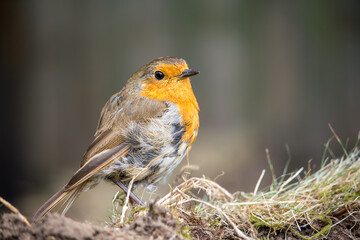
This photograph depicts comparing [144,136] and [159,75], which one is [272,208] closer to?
[144,136]

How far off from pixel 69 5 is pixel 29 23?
58 cm

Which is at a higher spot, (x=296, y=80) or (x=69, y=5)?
(x=69, y=5)

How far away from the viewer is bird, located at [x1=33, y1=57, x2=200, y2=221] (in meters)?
2.62

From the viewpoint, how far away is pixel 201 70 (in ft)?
19.2

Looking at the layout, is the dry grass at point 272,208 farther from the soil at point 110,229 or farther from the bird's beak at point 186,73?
the bird's beak at point 186,73

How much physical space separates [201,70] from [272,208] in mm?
3744

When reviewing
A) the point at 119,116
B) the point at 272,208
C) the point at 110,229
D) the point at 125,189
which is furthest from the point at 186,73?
the point at 110,229

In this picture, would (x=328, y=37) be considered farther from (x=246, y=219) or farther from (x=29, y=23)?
(x=246, y=219)

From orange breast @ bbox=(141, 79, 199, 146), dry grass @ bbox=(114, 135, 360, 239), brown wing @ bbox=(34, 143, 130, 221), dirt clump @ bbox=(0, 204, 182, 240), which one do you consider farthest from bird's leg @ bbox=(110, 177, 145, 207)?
dirt clump @ bbox=(0, 204, 182, 240)

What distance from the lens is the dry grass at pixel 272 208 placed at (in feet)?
6.94

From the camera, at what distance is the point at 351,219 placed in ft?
7.09

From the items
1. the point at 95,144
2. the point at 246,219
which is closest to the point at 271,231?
the point at 246,219

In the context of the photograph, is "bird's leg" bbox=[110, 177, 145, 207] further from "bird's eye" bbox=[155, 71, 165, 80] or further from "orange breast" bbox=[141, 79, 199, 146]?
"bird's eye" bbox=[155, 71, 165, 80]

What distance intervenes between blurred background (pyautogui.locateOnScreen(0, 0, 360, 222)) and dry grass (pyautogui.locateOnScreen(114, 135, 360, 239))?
3.29m
